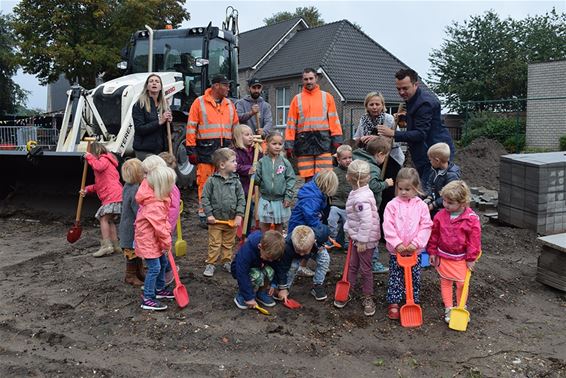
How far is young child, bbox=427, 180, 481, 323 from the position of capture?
14.8 feet

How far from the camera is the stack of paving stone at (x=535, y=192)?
7.44m

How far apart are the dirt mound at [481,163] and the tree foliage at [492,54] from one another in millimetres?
15010

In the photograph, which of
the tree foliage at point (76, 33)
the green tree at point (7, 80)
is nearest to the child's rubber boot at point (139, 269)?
the tree foliage at point (76, 33)

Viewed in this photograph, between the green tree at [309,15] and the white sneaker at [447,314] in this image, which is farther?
the green tree at [309,15]

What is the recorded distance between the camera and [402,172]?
185 inches

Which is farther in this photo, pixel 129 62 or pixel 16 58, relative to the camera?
pixel 16 58

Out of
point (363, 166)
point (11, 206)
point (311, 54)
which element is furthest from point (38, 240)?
point (311, 54)

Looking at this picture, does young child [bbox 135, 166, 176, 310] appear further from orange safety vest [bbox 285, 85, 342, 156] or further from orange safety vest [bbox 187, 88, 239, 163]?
orange safety vest [bbox 285, 85, 342, 156]

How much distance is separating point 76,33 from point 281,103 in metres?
11.1

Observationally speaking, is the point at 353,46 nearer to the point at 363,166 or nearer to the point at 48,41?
the point at 48,41

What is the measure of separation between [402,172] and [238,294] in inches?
70.7

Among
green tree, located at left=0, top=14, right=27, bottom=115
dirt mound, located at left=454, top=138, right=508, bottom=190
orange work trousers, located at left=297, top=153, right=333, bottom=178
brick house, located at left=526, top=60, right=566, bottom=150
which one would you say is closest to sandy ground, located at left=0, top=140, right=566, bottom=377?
orange work trousers, located at left=297, top=153, right=333, bottom=178

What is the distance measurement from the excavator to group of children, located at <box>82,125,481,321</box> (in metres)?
3.19

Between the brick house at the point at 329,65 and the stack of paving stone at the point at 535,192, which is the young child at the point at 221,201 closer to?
the stack of paving stone at the point at 535,192
